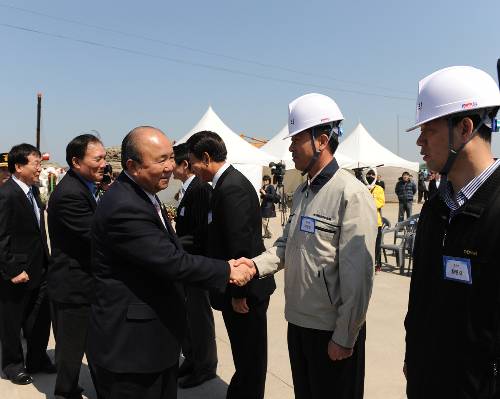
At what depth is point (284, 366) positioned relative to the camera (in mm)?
3920

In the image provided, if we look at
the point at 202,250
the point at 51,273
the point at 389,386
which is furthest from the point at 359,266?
the point at 51,273

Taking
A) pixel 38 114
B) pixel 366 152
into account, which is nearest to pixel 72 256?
pixel 366 152

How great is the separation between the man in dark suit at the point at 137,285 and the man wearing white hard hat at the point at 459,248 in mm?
1036

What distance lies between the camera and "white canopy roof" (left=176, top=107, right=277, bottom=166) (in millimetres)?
18281

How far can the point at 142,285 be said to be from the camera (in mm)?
1967

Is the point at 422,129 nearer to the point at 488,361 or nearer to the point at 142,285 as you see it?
the point at 488,361

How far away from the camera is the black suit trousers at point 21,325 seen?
3.71 m

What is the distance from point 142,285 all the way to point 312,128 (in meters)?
1.18

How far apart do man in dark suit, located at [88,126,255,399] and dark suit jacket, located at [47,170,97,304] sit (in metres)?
1.09

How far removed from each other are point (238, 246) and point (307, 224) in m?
0.67

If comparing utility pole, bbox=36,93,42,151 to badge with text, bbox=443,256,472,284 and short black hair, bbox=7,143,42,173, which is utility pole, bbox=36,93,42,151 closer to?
short black hair, bbox=7,143,42,173

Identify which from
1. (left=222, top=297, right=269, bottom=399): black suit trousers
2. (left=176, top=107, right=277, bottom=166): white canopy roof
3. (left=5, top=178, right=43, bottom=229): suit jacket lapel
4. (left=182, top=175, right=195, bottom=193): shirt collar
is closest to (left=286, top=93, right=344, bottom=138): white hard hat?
(left=222, top=297, right=269, bottom=399): black suit trousers

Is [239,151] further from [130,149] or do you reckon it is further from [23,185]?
[130,149]

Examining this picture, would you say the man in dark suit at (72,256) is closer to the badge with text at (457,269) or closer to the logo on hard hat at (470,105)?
the badge with text at (457,269)
